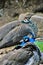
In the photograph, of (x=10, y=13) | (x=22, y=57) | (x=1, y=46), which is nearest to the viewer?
(x=22, y=57)

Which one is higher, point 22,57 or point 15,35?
point 22,57

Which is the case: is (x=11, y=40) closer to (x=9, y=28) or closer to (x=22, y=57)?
(x=9, y=28)

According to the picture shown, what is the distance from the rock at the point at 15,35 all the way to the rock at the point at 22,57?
3047 mm

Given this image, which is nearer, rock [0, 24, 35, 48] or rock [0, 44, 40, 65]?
rock [0, 44, 40, 65]

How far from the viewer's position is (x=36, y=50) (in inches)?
197

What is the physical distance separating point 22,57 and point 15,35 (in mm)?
3682

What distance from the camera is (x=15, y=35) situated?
8.14 m

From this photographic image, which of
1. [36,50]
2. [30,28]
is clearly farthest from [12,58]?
[30,28]

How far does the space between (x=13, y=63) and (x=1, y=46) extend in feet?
12.0

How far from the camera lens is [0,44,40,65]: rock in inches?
166

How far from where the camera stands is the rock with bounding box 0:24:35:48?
798cm

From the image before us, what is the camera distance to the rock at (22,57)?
4223mm

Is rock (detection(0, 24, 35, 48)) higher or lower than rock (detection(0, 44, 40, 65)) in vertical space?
lower

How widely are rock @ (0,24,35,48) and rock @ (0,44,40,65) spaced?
10.00 ft
